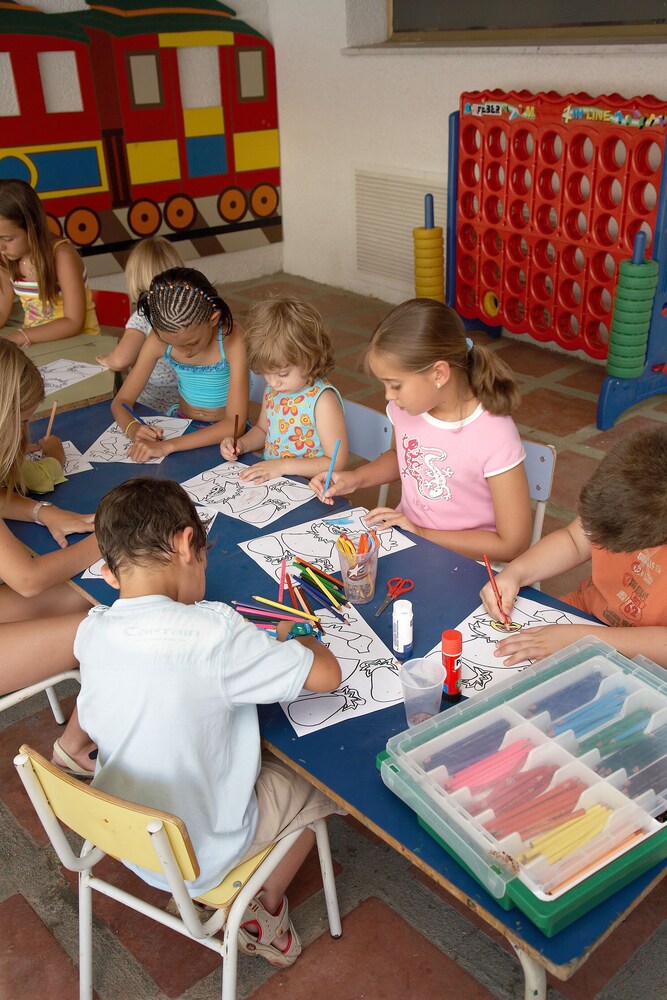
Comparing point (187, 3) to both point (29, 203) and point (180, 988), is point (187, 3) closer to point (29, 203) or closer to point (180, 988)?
point (29, 203)

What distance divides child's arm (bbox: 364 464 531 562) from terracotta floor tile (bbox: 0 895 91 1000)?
42.5 inches

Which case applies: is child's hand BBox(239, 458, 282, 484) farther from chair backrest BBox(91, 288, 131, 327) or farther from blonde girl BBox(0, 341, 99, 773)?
chair backrest BBox(91, 288, 131, 327)

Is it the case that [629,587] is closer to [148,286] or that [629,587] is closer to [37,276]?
[148,286]

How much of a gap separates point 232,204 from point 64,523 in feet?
15.5

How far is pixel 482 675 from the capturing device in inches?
52.9

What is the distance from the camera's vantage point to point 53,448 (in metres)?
2.17

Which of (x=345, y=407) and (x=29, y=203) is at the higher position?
(x=29, y=203)

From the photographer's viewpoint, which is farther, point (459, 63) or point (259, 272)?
point (259, 272)

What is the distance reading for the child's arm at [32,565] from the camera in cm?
168

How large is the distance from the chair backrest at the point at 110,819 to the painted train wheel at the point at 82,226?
476 centimetres

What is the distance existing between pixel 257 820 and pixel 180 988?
0.49 metres

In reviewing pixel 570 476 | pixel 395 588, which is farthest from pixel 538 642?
pixel 570 476

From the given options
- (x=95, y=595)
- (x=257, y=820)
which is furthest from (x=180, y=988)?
(x=95, y=595)

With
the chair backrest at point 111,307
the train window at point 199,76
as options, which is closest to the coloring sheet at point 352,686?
the chair backrest at point 111,307
